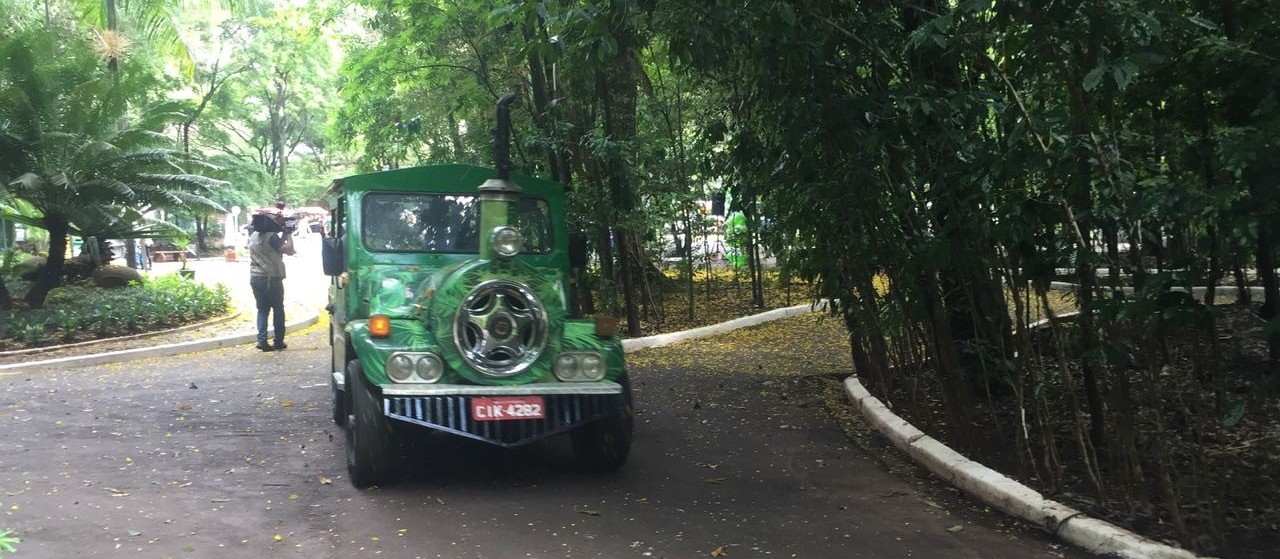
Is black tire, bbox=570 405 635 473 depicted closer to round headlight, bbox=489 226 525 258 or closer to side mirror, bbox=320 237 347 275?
round headlight, bbox=489 226 525 258

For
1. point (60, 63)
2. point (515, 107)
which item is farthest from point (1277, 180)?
point (60, 63)

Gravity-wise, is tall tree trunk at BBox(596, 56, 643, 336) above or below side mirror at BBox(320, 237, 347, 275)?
above

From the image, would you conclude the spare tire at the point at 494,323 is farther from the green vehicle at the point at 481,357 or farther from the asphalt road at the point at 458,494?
the asphalt road at the point at 458,494

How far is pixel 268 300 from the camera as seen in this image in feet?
44.8

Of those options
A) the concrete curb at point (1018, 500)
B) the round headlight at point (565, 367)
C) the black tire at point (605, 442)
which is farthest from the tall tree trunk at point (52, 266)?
the concrete curb at point (1018, 500)

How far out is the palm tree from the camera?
48.3 feet

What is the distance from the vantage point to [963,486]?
6.42 metres

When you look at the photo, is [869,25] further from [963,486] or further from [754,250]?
[754,250]

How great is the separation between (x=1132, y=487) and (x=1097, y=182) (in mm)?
1605

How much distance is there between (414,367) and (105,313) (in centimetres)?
1031

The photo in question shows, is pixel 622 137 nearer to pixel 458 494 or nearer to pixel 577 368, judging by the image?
pixel 577 368

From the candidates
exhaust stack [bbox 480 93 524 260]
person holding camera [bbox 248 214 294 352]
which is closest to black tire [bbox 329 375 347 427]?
exhaust stack [bbox 480 93 524 260]

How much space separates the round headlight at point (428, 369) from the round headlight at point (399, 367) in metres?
0.04

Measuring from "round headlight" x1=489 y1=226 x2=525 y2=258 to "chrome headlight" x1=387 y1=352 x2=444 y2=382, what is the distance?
30.4 inches
